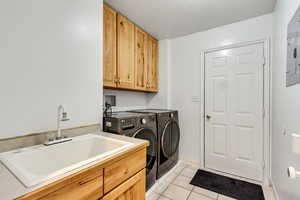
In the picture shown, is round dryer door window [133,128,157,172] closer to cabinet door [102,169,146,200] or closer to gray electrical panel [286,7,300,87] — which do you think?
cabinet door [102,169,146,200]

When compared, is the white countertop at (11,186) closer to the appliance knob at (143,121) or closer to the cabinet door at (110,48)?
the appliance knob at (143,121)

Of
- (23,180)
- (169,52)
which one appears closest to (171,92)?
(169,52)

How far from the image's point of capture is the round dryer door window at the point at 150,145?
168cm

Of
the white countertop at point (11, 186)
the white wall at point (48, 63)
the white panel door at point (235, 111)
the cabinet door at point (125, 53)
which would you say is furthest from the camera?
the white panel door at point (235, 111)

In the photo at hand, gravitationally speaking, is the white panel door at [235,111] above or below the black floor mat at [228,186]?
above

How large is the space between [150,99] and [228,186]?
1860 mm

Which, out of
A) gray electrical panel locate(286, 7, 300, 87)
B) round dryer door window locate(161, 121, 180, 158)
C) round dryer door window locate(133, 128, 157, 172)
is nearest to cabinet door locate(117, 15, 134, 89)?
round dryer door window locate(133, 128, 157, 172)

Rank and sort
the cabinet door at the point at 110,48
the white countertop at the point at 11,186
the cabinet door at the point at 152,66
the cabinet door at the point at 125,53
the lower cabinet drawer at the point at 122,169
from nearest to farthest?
1. the white countertop at the point at 11,186
2. the lower cabinet drawer at the point at 122,169
3. the cabinet door at the point at 110,48
4. the cabinet door at the point at 125,53
5. the cabinet door at the point at 152,66

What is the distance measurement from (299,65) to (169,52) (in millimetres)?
1976

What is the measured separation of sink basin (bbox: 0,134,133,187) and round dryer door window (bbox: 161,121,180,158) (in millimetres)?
1041

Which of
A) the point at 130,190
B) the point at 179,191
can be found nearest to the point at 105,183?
the point at 130,190

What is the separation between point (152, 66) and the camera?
8.52 ft

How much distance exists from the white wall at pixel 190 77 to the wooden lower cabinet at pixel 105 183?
161 centimetres

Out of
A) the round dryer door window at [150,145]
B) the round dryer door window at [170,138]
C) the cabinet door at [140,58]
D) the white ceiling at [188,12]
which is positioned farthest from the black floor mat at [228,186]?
the white ceiling at [188,12]
